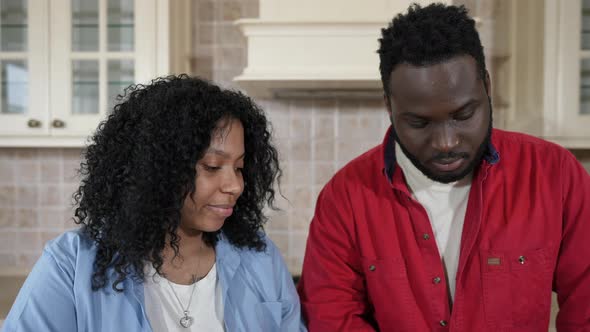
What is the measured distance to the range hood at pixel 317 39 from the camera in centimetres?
169

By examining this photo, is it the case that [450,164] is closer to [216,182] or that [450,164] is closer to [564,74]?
[216,182]

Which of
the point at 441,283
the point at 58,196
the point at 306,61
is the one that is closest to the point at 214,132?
the point at 441,283

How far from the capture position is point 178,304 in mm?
1101

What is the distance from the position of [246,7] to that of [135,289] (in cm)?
142

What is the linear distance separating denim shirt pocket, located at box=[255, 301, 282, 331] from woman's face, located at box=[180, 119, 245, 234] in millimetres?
197

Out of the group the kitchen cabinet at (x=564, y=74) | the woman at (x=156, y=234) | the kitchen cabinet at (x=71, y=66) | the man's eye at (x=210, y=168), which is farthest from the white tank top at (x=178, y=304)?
the kitchen cabinet at (x=564, y=74)

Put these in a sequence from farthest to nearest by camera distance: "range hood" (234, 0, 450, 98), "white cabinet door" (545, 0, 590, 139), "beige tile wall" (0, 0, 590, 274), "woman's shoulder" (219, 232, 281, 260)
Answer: "beige tile wall" (0, 0, 590, 274) → "white cabinet door" (545, 0, 590, 139) → "range hood" (234, 0, 450, 98) → "woman's shoulder" (219, 232, 281, 260)

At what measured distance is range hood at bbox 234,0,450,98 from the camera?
5.53ft

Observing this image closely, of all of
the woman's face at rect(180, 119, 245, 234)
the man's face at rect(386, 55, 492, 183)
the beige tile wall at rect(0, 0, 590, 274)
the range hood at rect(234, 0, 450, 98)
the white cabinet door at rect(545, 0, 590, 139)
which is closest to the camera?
the man's face at rect(386, 55, 492, 183)

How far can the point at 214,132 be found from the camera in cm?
108

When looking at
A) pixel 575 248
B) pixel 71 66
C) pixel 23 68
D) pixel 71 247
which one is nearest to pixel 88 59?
pixel 71 66

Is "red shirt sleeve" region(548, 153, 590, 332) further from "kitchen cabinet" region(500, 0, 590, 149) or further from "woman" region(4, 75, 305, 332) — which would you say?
"kitchen cabinet" region(500, 0, 590, 149)

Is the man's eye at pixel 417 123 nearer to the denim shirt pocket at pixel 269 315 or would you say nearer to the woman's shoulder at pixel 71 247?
the denim shirt pocket at pixel 269 315

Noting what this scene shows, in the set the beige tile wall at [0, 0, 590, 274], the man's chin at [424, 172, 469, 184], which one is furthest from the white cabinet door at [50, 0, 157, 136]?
the man's chin at [424, 172, 469, 184]
